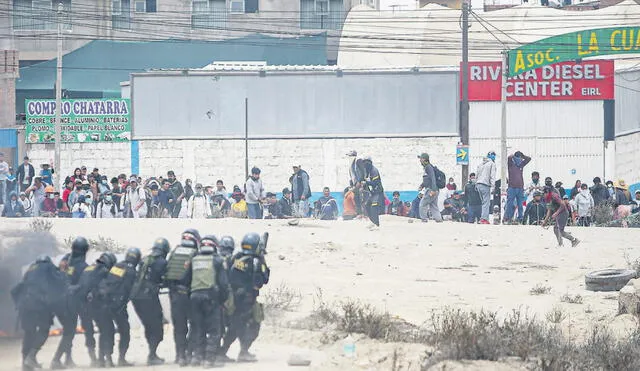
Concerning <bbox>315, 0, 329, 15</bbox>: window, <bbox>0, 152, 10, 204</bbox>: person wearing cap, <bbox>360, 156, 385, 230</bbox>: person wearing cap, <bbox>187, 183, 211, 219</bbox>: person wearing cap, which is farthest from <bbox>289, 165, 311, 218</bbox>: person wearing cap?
<bbox>315, 0, 329, 15</bbox>: window

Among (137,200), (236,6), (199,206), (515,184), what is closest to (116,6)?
(236,6)

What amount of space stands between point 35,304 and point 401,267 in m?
9.31

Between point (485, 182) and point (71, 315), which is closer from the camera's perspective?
point (71, 315)

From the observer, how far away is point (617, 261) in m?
22.9

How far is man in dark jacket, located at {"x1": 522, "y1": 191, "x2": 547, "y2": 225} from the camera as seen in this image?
Result: 89.8 feet

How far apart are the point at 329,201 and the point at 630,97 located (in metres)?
18.7

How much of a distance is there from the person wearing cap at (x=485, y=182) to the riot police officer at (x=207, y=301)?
1397 centimetres

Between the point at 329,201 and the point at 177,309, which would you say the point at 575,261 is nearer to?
the point at 329,201

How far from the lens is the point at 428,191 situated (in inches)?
1008

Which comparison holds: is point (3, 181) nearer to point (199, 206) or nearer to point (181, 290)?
point (199, 206)

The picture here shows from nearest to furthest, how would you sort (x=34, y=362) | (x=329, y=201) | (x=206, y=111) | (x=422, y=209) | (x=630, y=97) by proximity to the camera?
1. (x=34, y=362)
2. (x=422, y=209)
3. (x=329, y=201)
4. (x=206, y=111)
5. (x=630, y=97)

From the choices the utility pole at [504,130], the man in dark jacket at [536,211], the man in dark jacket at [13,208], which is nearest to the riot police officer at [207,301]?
the man in dark jacket at [13,208]

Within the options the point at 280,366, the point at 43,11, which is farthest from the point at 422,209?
the point at 43,11

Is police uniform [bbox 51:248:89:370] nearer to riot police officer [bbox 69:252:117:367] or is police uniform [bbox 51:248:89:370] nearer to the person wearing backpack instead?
riot police officer [bbox 69:252:117:367]
